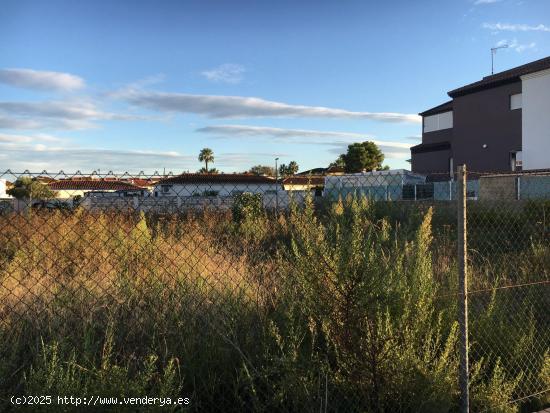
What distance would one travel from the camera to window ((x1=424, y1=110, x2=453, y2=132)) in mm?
37469

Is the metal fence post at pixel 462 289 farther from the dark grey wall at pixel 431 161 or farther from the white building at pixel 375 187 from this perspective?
the dark grey wall at pixel 431 161

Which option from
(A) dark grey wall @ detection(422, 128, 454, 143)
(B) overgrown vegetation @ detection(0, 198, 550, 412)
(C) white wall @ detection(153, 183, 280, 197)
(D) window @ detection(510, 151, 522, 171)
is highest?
(A) dark grey wall @ detection(422, 128, 454, 143)

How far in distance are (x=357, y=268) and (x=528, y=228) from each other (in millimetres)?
9212

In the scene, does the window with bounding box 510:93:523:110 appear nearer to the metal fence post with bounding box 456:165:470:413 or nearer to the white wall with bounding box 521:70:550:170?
the white wall with bounding box 521:70:550:170

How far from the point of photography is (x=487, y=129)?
31172 millimetres

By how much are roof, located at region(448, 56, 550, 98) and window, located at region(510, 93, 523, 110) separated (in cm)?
90

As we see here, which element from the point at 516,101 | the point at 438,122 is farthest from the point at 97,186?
the point at 438,122

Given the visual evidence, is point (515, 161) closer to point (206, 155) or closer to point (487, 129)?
point (487, 129)

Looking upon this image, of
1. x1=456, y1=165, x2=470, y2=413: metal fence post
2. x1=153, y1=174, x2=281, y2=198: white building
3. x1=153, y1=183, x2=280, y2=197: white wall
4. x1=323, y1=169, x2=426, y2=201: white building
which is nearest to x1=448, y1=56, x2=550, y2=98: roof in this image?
x1=323, y1=169, x2=426, y2=201: white building

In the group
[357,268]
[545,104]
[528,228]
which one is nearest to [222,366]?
[357,268]

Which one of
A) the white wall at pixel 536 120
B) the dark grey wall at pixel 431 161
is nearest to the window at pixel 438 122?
the dark grey wall at pixel 431 161

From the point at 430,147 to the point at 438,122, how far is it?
2.41 m

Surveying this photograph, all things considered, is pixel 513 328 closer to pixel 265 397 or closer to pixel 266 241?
pixel 265 397

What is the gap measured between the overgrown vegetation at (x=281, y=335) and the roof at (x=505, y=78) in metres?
25.3
